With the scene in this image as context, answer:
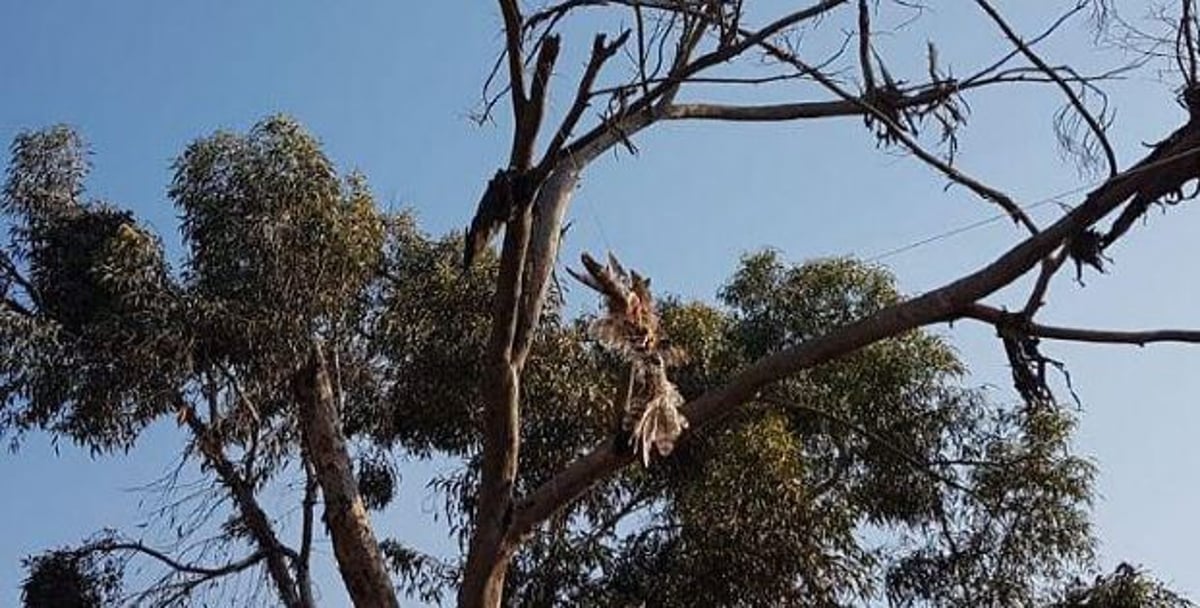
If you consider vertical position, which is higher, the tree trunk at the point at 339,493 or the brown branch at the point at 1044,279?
the tree trunk at the point at 339,493

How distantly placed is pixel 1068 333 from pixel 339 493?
3669 millimetres

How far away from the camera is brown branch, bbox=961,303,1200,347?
11.9ft

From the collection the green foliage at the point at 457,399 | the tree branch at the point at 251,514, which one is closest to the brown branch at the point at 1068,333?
the green foliage at the point at 457,399

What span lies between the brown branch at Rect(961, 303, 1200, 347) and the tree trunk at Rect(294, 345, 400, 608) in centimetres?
322

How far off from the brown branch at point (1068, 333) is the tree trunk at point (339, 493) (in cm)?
322

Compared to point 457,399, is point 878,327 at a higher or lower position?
lower

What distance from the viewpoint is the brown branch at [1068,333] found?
3639 millimetres

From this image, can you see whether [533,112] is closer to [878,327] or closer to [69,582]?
[878,327]

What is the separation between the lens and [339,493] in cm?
680

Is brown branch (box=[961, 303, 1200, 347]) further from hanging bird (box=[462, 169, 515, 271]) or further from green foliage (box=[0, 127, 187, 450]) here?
green foliage (box=[0, 127, 187, 450])

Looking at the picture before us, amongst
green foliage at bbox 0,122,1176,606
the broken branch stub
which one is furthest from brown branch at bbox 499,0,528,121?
green foliage at bbox 0,122,1176,606

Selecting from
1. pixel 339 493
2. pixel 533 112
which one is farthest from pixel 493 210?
pixel 339 493

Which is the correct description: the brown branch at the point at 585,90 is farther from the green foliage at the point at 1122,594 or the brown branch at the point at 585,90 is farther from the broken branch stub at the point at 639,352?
the green foliage at the point at 1122,594

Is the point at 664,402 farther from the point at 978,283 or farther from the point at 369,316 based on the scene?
the point at 369,316
